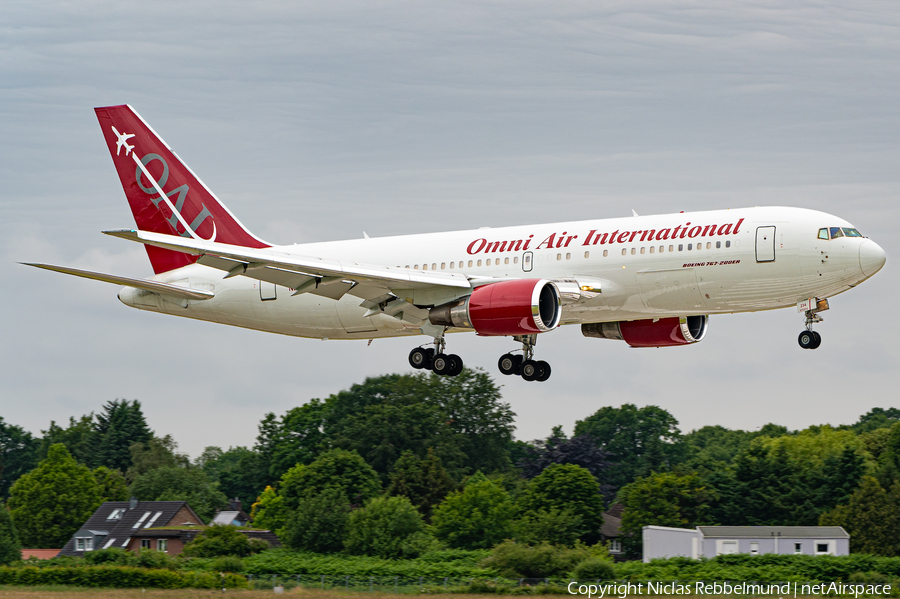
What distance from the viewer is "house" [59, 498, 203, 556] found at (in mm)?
100250

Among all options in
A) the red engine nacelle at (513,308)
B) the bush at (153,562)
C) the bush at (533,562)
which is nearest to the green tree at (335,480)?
the bush at (153,562)

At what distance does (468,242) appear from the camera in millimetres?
45312

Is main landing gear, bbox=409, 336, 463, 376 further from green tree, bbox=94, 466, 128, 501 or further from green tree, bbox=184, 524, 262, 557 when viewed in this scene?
green tree, bbox=94, 466, 128, 501

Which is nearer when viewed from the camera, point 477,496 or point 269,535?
point 477,496

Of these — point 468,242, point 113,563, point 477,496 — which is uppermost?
point 468,242

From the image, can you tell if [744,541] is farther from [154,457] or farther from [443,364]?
[154,457]

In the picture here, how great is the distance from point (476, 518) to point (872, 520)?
1172 inches

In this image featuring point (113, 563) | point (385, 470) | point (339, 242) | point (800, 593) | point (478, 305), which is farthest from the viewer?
point (385, 470)

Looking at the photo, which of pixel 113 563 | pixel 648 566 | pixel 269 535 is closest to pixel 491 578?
pixel 648 566

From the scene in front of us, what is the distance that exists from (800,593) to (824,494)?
1597 inches

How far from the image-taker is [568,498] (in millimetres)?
93688

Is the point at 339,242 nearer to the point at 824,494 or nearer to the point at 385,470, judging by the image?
the point at 824,494

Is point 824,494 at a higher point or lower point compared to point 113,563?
higher

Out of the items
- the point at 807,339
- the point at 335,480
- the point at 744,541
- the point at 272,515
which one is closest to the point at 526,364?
the point at 807,339
